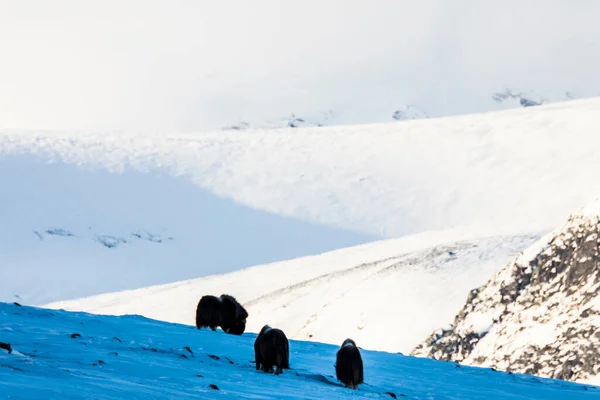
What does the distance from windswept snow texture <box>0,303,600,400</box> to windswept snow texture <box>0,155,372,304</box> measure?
38485 mm

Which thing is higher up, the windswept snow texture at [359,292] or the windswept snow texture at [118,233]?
the windswept snow texture at [118,233]

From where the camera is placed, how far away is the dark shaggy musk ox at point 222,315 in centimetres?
1733

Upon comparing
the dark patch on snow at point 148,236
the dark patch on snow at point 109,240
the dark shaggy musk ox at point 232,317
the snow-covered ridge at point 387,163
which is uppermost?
the snow-covered ridge at point 387,163

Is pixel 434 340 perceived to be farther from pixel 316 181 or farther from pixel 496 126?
pixel 496 126

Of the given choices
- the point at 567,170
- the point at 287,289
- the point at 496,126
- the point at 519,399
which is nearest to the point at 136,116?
the point at 496,126

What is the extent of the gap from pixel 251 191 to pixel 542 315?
46706 millimetres

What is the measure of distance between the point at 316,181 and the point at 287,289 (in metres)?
32.2

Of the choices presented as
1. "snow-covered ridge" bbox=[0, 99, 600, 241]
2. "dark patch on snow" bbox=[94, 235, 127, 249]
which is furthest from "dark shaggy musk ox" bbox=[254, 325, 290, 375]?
"dark patch on snow" bbox=[94, 235, 127, 249]

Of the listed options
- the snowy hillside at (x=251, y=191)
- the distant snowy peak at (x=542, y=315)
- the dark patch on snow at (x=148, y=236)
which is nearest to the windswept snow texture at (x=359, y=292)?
the distant snowy peak at (x=542, y=315)

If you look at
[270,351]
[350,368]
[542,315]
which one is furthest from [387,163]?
[350,368]

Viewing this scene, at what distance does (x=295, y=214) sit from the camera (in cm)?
6769

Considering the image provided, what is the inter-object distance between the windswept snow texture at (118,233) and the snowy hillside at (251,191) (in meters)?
0.09

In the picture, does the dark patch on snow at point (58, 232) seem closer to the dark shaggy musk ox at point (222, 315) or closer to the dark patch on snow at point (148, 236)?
the dark patch on snow at point (148, 236)

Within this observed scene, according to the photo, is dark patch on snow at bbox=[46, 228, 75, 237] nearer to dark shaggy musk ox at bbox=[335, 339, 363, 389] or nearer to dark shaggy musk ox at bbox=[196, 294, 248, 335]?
dark shaggy musk ox at bbox=[196, 294, 248, 335]
